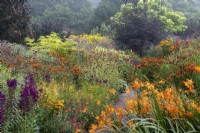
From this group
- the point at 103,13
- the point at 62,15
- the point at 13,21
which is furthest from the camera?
the point at 62,15

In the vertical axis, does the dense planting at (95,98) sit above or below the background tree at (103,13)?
below

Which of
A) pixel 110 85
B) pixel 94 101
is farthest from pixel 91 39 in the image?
pixel 94 101

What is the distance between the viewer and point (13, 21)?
1698 cm

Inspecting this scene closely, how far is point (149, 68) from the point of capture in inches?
386

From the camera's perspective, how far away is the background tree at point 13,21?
16766 millimetres

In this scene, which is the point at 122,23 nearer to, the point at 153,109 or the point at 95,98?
the point at 95,98

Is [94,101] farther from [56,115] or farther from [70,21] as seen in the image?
[70,21]

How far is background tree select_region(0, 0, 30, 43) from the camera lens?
55.0 feet

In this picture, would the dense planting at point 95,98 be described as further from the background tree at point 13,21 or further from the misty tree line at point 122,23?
the background tree at point 13,21

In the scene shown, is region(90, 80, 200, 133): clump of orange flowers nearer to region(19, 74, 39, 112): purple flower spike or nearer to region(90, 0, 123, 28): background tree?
region(19, 74, 39, 112): purple flower spike

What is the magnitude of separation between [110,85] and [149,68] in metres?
2.25

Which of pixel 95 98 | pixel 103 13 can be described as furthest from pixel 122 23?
pixel 103 13

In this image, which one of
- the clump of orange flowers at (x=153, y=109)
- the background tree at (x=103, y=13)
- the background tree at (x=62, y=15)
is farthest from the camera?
the background tree at (x=62, y=15)

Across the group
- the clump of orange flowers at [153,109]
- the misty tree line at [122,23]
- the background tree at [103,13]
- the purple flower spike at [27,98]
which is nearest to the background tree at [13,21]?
the misty tree line at [122,23]
